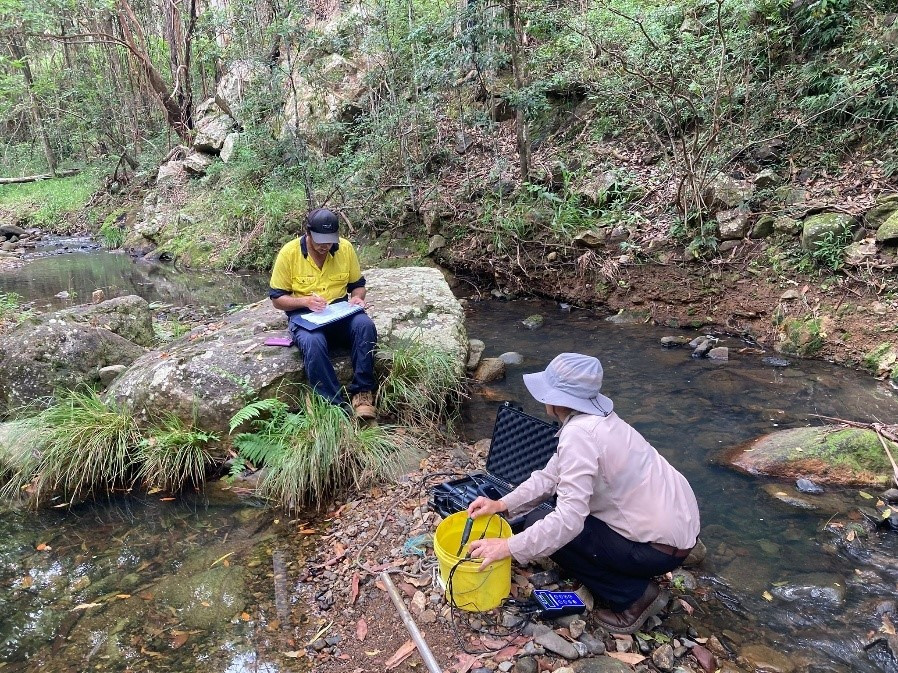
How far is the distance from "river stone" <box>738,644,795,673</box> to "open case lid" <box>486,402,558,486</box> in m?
1.31

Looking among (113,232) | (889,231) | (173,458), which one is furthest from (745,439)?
(113,232)

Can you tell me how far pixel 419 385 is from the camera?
16.3 ft

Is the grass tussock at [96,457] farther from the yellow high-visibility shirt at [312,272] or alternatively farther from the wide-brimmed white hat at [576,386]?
the wide-brimmed white hat at [576,386]

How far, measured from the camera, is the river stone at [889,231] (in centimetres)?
613

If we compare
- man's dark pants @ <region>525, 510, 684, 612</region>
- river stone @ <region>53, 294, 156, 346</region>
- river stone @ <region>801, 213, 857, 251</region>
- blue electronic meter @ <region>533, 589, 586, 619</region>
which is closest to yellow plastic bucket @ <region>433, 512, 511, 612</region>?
blue electronic meter @ <region>533, 589, 586, 619</region>

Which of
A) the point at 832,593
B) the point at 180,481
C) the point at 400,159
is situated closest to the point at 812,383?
the point at 832,593

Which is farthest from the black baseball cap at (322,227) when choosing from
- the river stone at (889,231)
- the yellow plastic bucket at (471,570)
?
the river stone at (889,231)

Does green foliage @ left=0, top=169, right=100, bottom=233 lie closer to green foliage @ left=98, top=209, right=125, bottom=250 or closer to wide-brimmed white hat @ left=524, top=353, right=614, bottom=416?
green foliage @ left=98, top=209, right=125, bottom=250

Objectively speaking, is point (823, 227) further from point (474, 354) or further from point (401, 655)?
point (401, 655)

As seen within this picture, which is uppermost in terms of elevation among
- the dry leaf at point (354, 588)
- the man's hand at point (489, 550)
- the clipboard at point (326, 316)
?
the clipboard at point (326, 316)

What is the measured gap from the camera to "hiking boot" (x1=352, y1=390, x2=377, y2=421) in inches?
184

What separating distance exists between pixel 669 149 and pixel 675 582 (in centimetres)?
732

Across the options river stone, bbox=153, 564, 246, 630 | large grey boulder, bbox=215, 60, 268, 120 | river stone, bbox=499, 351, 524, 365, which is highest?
large grey boulder, bbox=215, 60, 268, 120

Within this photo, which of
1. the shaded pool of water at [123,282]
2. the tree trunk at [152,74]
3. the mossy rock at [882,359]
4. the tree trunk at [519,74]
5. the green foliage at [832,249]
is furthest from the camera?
the tree trunk at [152,74]
